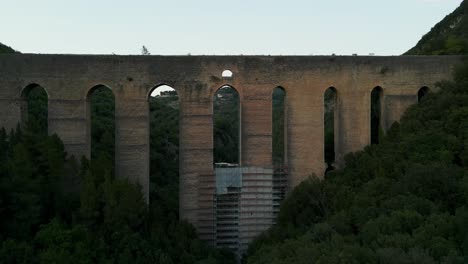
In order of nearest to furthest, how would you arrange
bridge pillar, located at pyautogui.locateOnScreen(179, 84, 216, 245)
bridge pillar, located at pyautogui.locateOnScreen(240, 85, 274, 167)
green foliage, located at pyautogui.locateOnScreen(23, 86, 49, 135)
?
1. bridge pillar, located at pyautogui.locateOnScreen(179, 84, 216, 245)
2. bridge pillar, located at pyautogui.locateOnScreen(240, 85, 274, 167)
3. green foliage, located at pyautogui.locateOnScreen(23, 86, 49, 135)

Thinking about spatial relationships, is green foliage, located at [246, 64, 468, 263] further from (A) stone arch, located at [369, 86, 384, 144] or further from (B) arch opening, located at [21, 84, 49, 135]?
(B) arch opening, located at [21, 84, 49, 135]

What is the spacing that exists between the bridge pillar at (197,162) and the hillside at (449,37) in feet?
33.0

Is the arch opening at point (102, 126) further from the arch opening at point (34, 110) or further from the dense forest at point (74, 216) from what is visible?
the dense forest at point (74, 216)

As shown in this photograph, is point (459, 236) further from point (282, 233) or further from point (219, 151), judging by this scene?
point (219, 151)

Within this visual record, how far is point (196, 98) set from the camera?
18562 millimetres

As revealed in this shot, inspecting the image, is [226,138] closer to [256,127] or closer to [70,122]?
[256,127]

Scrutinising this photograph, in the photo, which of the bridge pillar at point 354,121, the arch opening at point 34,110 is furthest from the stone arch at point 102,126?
the bridge pillar at point 354,121

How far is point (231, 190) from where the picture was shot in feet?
61.5

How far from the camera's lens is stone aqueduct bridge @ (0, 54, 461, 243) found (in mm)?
18203

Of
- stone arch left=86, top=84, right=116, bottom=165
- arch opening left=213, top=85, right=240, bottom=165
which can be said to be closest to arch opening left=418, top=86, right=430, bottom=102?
arch opening left=213, top=85, right=240, bottom=165

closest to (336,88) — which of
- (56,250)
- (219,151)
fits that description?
(56,250)

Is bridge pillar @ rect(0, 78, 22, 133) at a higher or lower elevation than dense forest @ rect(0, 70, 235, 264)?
higher

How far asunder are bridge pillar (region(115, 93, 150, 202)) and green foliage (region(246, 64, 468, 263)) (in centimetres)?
443

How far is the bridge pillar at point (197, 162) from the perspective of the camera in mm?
18469
